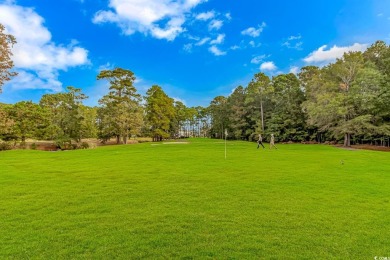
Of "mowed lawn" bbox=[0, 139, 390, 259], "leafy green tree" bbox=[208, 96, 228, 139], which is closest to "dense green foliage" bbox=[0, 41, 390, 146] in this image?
"leafy green tree" bbox=[208, 96, 228, 139]

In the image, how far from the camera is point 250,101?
54.9 meters

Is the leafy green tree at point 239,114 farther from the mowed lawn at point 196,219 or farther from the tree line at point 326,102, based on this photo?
the mowed lawn at point 196,219

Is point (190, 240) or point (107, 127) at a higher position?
point (107, 127)

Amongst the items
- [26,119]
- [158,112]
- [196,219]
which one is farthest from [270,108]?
[196,219]

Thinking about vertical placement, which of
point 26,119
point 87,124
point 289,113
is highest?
point 289,113

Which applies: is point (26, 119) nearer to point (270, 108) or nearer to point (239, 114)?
point (239, 114)

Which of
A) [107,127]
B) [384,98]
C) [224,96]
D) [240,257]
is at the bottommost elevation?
[240,257]

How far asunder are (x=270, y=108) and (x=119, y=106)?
33.0 m

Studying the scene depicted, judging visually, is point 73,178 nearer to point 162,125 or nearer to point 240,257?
point 240,257

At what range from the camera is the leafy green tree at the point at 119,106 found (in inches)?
1718

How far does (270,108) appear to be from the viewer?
56.1 metres

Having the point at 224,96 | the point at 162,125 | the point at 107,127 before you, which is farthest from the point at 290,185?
the point at 224,96

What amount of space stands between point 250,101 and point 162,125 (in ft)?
66.7

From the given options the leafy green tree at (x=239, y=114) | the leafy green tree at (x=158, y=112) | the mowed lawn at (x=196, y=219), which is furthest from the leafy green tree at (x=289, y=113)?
the mowed lawn at (x=196, y=219)
